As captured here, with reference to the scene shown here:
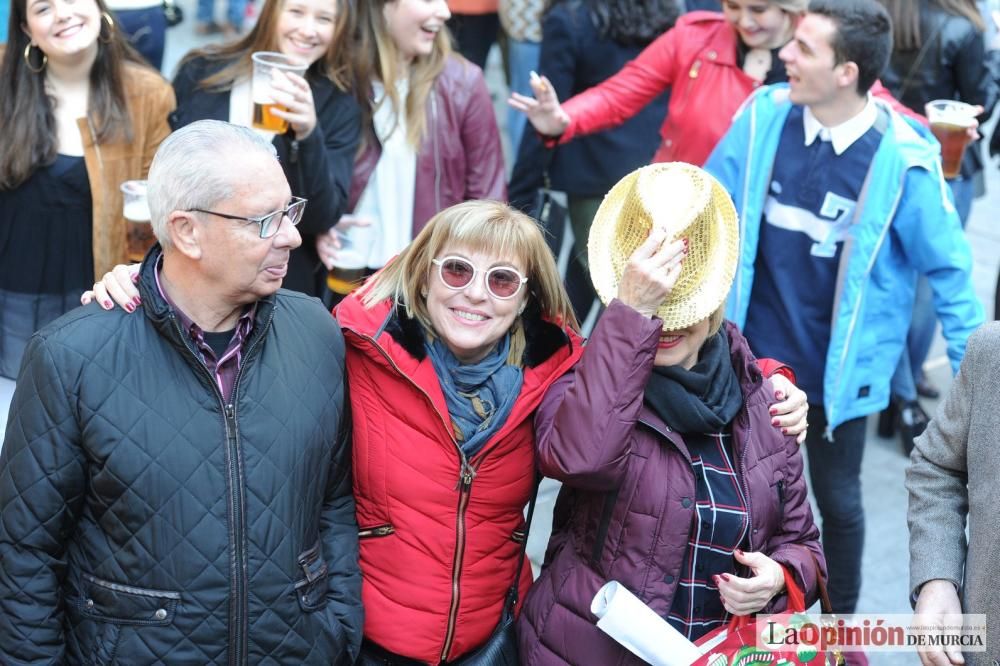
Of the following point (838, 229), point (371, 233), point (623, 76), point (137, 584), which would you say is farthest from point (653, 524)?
point (623, 76)

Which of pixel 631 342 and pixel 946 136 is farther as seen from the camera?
pixel 946 136

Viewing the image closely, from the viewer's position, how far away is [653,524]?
294cm

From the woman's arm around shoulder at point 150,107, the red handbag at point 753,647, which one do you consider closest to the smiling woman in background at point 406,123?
the woman's arm around shoulder at point 150,107

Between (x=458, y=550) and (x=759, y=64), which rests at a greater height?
(x=759, y=64)

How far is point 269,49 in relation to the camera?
179 inches

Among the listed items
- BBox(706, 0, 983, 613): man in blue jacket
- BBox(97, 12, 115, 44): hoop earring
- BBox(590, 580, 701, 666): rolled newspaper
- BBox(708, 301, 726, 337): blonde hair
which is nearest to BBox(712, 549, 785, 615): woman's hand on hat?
BBox(590, 580, 701, 666): rolled newspaper

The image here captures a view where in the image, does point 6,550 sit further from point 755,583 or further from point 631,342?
point 755,583

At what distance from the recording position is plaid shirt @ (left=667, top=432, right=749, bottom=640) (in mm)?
2980

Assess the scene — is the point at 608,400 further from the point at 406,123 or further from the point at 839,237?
the point at 406,123

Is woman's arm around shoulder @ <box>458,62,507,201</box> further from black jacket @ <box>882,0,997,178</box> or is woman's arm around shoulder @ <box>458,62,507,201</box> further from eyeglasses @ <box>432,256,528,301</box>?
black jacket @ <box>882,0,997,178</box>

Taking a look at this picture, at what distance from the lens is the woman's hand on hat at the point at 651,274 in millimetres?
2881

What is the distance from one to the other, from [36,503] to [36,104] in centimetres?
190

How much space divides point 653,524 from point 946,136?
2772 millimetres

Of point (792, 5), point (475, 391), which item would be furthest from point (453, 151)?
point (475, 391)
